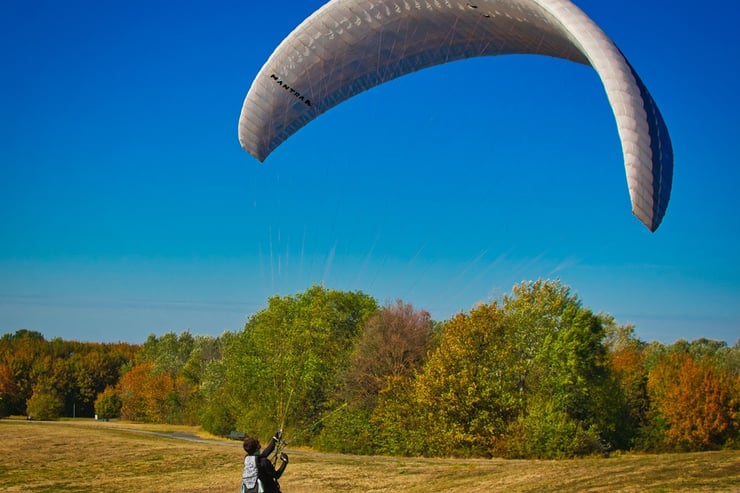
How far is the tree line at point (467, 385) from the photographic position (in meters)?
30.0

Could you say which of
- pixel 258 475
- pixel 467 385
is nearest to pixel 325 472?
pixel 467 385

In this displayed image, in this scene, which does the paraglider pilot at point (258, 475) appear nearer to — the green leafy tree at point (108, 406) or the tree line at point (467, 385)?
the tree line at point (467, 385)

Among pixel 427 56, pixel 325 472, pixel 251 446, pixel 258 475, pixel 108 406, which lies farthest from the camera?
pixel 108 406

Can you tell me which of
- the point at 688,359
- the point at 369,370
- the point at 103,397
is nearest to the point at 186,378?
the point at 103,397

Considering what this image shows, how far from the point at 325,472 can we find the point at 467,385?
10.8m

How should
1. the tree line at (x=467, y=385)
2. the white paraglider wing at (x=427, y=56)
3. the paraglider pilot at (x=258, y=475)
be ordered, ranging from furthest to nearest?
the tree line at (x=467, y=385) < the white paraglider wing at (x=427, y=56) < the paraglider pilot at (x=258, y=475)

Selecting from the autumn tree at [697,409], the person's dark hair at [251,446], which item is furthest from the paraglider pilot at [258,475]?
the autumn tree at [697,409]

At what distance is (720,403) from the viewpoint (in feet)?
116

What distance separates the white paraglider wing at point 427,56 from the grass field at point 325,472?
7176mm

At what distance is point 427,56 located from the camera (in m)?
13.6

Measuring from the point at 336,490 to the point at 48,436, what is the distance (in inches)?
918

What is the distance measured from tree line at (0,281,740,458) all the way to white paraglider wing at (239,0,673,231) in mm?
13588

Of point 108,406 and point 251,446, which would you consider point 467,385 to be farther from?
point 108,406

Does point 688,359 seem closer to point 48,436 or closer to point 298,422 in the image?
point 298,422
